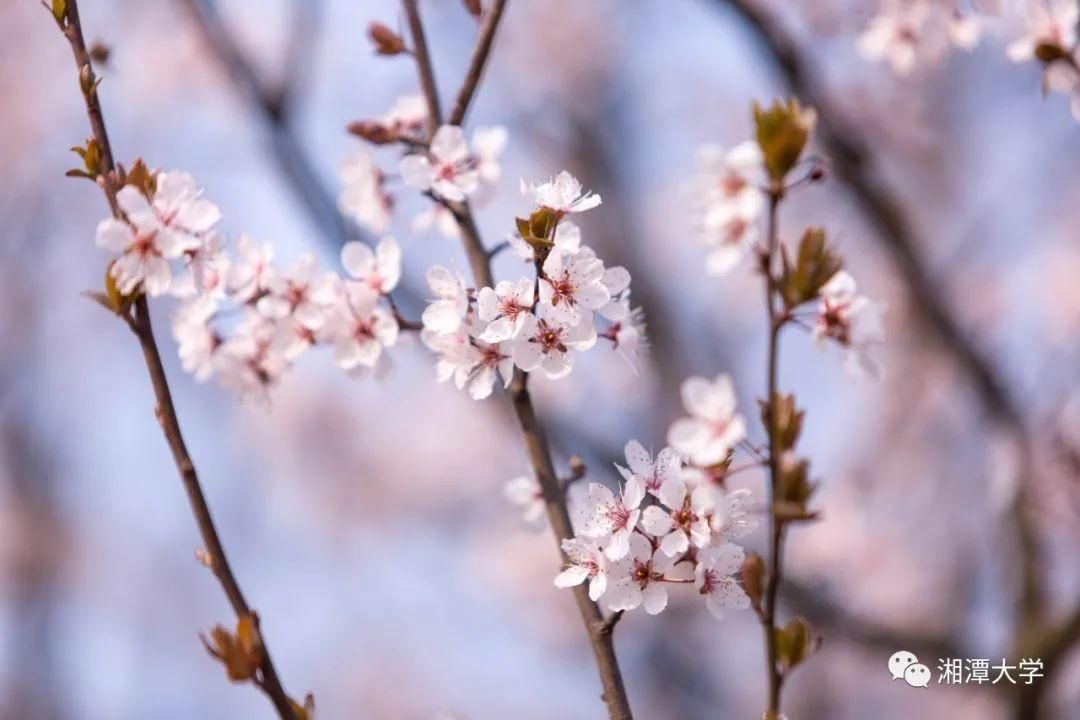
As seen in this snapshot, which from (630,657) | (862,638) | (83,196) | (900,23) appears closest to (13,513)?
(83,196)

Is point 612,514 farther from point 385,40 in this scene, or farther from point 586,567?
point 385,40

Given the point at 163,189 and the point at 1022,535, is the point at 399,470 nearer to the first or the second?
the point at 1022,535

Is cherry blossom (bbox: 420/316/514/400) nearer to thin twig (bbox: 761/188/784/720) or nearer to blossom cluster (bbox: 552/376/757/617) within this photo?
blossom cluster (bbox: 552/376/757/617)

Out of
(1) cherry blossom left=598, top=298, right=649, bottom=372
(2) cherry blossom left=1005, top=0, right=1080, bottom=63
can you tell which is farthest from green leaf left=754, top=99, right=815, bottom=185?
(2) cherry blossom left=1005, top=0, right=1080, bottom=63

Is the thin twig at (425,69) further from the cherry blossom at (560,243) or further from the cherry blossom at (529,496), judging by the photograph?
the cherry blossom at (529,496)

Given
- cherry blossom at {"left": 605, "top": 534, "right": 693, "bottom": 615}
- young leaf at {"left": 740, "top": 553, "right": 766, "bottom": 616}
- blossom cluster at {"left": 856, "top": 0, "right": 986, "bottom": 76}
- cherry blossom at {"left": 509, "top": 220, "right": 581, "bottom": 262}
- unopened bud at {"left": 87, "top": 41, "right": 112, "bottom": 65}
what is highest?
blossom cluster at {"left": 856, "top": 0, "right": 986, "bottom": 76}

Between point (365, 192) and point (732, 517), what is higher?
point (365, 192)

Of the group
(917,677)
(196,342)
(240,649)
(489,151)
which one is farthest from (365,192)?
(917,677)
